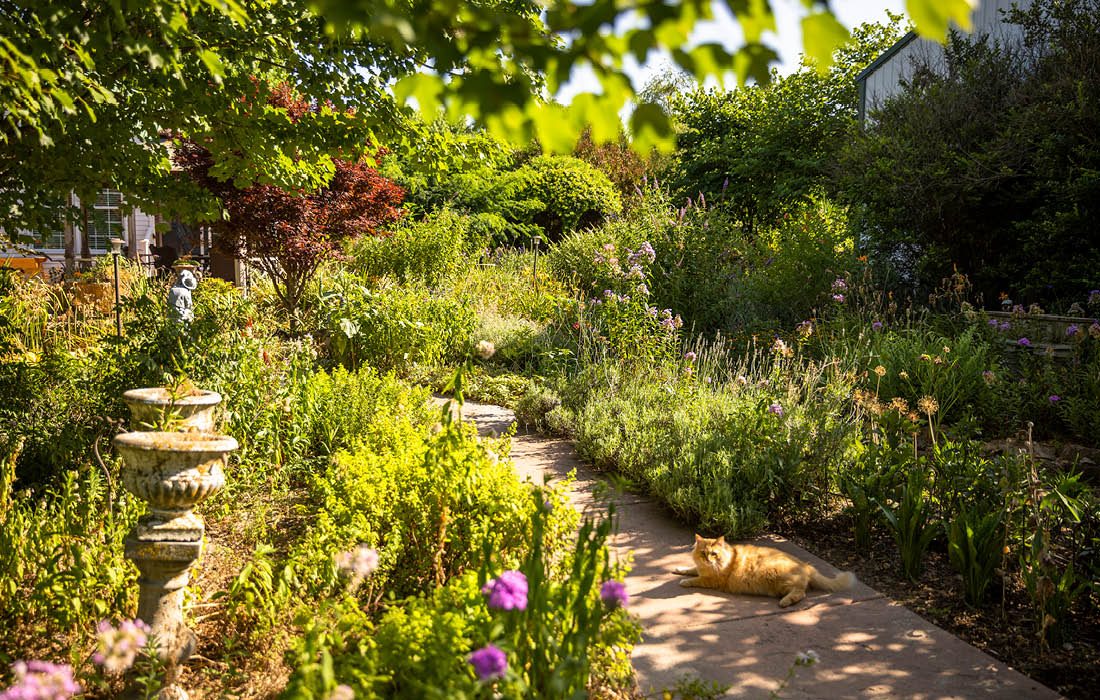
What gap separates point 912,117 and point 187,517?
29.5 feet

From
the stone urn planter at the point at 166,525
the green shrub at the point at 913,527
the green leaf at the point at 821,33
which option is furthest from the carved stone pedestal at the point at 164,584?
the green shrub at the point at 913,527

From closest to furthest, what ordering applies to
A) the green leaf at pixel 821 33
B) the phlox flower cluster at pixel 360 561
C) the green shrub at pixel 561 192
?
the green leaf at pixel 821 33 → the phlox flower cluster at pixel 360 561 → the green shrub at pixel 561 192

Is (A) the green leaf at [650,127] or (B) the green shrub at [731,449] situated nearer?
(A) the green leaf at [650,127]

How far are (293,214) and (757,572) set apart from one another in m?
6.15

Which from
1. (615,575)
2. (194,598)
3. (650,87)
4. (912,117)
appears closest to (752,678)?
(615,575)

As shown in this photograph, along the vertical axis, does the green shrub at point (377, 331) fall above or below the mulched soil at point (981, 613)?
above

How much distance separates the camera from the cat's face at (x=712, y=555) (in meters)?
3.44

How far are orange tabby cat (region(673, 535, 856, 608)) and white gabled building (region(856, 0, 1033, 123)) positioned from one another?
24.6 feet

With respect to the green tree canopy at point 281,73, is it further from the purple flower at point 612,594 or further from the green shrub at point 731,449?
the green shrub at point 731,449

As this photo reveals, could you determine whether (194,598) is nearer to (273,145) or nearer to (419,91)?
(419,91)

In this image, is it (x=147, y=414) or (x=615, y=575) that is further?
(x=147, y=414)

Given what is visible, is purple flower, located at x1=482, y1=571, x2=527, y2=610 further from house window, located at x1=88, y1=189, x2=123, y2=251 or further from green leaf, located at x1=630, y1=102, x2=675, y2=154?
house window, located at x1=88, y1=189, x2=123, y2=251

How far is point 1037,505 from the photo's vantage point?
321cm

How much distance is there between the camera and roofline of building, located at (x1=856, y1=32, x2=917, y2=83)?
1192 centimetres
